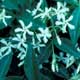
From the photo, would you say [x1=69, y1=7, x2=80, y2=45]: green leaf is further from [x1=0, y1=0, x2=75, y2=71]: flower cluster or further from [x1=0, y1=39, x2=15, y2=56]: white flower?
[x1=0, y1=39, x2=15, y2=56]: white flower

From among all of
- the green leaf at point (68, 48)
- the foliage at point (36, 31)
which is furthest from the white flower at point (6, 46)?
the green leaf at point (68, 48)

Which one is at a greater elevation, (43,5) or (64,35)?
(43,5)

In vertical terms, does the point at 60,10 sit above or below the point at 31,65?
above

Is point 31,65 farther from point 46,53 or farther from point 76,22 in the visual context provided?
point 76,22

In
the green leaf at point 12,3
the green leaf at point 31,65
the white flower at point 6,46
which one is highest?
the green leaf at point 12,3

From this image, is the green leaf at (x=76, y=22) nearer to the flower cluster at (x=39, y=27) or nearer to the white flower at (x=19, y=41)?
the flower cluster at (x=39, y=27)

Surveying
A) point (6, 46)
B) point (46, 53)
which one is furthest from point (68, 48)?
point (6, 46)

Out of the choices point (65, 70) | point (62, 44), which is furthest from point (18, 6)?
point (65, 70)

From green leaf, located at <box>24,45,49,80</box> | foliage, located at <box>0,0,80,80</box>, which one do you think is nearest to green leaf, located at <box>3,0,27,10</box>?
foliage, located at <box>0,0,80,80</box>

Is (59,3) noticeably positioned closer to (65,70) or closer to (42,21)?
(42,21)

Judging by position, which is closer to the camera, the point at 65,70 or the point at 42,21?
the point at 42,21

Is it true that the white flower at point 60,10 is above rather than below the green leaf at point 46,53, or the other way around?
above
